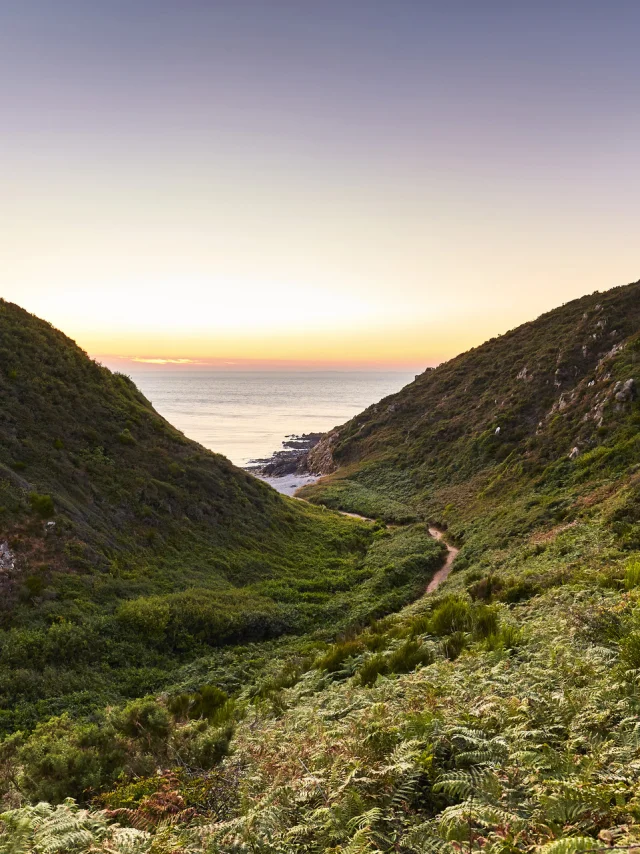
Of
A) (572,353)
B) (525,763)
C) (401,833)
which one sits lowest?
(401,833)

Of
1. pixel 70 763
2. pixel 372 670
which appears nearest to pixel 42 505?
pixel 70 763

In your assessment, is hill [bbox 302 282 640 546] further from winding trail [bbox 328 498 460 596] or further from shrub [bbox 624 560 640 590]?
shrub [bbox 624 560 640 590]

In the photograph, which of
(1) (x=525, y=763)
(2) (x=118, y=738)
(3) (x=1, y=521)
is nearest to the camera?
(1) (x=525, y=763)

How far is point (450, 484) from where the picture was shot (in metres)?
40.6

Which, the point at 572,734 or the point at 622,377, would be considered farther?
the point at 622,377

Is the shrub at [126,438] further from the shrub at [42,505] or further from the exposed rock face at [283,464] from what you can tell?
the exposed rock face at [283,464]

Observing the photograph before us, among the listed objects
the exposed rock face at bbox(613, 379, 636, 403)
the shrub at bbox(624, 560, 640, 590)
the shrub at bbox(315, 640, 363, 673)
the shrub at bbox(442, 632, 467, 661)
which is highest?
the exposed rock face at bbox(613, 379, 636, 403)

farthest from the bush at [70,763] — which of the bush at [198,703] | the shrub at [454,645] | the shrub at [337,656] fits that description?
the shrub at [454,645]

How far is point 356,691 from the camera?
303 inches

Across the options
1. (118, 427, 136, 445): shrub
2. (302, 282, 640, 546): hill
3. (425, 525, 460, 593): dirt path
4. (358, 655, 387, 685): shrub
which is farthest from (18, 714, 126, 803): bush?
(118, 427, 136, 445): shrub

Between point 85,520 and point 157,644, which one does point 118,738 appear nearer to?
point 157,644

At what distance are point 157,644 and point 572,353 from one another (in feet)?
145

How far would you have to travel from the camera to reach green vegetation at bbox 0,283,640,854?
3682 millimetres

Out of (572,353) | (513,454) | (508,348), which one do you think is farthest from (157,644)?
(508,348)
